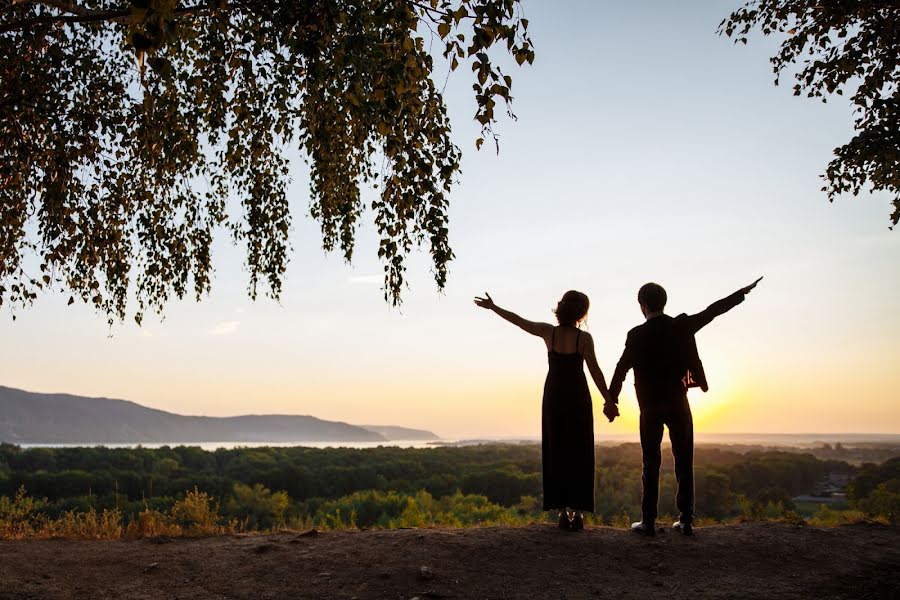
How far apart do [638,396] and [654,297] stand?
1.08 metres

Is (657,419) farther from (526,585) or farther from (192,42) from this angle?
(192,42)

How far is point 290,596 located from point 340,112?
4585 millimetres

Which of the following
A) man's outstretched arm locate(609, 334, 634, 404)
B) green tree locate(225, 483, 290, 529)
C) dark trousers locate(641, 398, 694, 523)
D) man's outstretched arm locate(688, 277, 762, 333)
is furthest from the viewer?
green tree locate(225, 483, 290, 529)

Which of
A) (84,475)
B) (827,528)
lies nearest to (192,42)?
(827,528)

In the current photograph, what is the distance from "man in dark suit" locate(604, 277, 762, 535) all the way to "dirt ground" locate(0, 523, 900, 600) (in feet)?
1.90

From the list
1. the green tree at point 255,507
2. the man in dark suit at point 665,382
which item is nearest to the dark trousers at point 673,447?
the man in dark suit at point 665,382

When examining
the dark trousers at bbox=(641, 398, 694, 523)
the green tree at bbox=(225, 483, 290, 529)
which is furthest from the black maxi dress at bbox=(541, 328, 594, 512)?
the green tree at bbox=(225, 483, 290, 529)

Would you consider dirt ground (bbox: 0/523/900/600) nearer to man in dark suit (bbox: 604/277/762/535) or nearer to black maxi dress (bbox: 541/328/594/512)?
black maxi dress (bbox: 541/328/594/512)

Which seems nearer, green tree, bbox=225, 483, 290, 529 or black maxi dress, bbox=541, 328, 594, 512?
black maxi dress, bbox=541, 328, 594, 512

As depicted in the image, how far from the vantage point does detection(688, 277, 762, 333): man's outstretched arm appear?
23.4 ft

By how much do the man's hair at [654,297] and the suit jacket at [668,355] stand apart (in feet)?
0.42

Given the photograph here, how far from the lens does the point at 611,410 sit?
7188mm

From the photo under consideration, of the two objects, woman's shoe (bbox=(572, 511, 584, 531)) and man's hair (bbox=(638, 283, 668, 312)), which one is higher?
man's hair (bbox=(638, 283, 668, 312))

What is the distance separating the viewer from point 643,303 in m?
7.33
